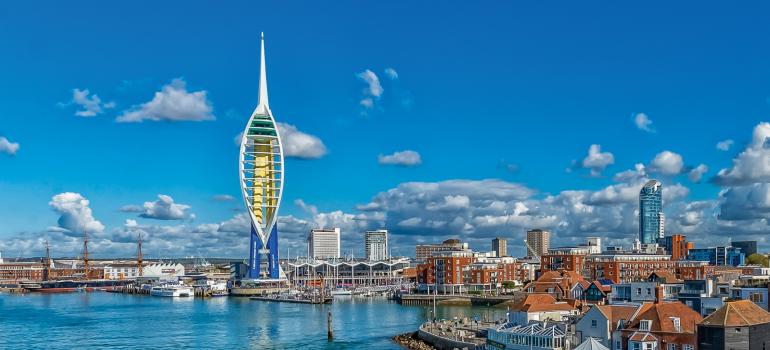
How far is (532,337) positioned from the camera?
29.1 metres

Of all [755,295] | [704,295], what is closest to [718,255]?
[704,295]

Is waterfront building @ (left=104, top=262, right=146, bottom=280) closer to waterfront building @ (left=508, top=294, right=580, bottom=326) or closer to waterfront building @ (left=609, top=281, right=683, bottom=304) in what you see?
waterfront building @ (left=508, top=294, right=580, bottom=326)

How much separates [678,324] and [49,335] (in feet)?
120

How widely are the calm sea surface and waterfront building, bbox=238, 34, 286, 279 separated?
89.3 feet

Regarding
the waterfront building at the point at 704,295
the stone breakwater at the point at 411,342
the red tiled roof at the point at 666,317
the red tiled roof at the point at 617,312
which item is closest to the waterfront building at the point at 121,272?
the stone breakwater at the point at 411,342

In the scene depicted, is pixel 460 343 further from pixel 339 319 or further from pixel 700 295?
pixel 339 319

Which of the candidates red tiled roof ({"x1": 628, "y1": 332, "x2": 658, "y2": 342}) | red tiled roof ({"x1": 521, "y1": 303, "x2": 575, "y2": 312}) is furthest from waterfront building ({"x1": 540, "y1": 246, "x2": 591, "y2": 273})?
red tiled roof ({"x1": 628, "y1": 332, "x2": 658, "y2": 342})

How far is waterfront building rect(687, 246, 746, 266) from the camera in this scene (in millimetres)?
116438

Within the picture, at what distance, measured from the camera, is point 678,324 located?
26391 millimetres

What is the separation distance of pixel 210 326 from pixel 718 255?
8725 centimetres

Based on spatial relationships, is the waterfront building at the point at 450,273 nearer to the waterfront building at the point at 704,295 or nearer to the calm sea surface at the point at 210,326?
the calm sea surface at the point at 210,326

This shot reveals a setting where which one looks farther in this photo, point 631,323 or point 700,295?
point 700,295

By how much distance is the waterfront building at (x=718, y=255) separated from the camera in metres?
116

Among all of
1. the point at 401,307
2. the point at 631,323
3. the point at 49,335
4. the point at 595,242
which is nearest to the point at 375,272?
the point at 595,242
